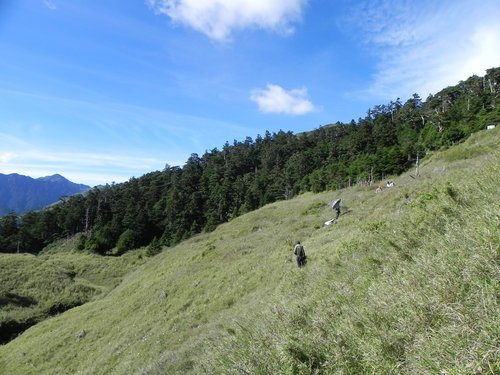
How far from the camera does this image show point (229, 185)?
114375 millimetres

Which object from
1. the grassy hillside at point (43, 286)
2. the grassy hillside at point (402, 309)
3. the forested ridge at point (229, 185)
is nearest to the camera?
the grassy hillside at point (402, 309)

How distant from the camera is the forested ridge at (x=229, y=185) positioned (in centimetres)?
8862

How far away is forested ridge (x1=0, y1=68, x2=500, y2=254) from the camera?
88.6 m

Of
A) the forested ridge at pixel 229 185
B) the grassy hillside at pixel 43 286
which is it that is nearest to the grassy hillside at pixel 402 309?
the grassy hillside at pixel 43 286

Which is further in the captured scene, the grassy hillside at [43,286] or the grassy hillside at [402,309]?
the grassy hillside at [43,286]

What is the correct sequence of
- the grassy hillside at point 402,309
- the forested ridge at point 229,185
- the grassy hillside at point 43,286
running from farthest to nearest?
the forested ridge at point 229,185 → the grassy hillside at point 43,286 → the grassy hillside at point 402,309

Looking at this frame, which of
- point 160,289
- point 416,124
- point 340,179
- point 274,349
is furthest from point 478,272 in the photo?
point 416,124

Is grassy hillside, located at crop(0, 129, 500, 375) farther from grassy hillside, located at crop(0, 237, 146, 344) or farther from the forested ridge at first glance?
the forested ridge

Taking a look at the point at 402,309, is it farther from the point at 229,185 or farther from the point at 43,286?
the point at 229,185

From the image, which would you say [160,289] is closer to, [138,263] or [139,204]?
[138,263]

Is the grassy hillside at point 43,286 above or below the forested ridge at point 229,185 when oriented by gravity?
below

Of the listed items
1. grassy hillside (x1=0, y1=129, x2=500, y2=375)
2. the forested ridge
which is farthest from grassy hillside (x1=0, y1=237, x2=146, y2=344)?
grassy hillside (x1=0, y1=129, x2=500, y2=375)

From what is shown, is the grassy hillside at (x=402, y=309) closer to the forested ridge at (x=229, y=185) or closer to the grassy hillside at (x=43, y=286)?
the grassy hillside at (x=43, y=286)

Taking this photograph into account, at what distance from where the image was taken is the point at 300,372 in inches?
176
